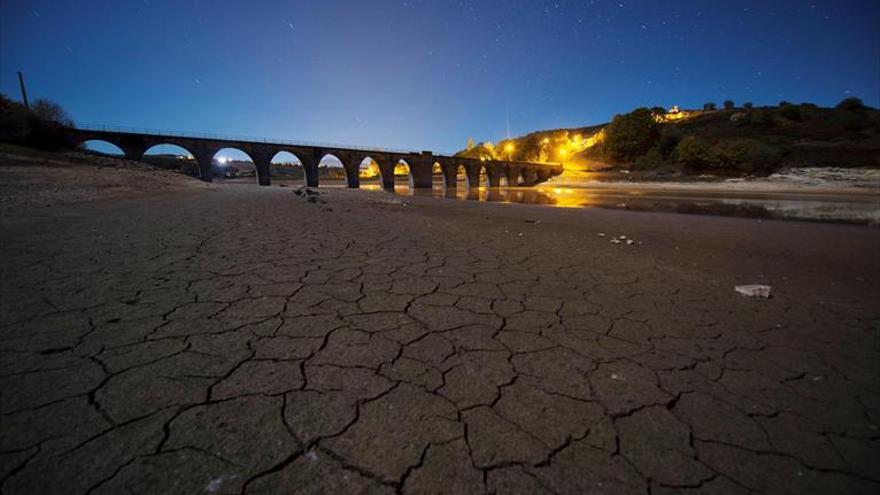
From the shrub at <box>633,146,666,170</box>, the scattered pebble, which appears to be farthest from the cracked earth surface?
the shrub at <box>633,146,666,170</box>

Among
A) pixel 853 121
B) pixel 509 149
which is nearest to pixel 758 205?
pixel 853 121

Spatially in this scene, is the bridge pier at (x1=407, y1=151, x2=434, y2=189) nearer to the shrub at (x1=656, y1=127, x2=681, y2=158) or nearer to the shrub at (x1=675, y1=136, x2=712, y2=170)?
the shrub at (x1=675, y1=136, x2=712, y2=170)

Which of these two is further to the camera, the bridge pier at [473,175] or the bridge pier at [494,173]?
the bridge pier at [494,173]

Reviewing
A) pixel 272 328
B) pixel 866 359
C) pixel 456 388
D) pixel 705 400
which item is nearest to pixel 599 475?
pixel 456 388

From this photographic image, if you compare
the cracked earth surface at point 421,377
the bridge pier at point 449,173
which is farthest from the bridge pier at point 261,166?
the cracked earth surface at point 421,377

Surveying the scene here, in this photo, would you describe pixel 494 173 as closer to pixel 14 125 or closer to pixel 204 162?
pixel 204 162

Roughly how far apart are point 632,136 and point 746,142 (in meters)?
18.1

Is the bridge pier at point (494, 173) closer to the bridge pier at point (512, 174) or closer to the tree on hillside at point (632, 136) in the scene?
the bridge pier at point (512, 174)

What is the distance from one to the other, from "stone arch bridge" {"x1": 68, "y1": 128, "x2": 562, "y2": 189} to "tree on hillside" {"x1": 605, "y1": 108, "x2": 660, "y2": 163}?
48.3 ft

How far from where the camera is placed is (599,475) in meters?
1.21

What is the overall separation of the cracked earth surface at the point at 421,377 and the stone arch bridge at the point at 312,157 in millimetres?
29884

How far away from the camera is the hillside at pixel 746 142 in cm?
3259

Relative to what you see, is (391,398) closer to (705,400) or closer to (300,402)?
(300,402)

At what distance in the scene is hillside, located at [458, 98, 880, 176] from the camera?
107 feet
